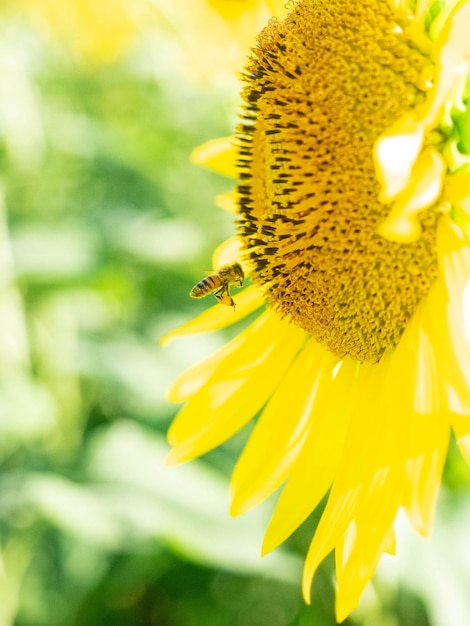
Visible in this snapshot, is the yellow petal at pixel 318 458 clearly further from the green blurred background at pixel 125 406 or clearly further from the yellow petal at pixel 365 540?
the green blurred background at pixel 125 406

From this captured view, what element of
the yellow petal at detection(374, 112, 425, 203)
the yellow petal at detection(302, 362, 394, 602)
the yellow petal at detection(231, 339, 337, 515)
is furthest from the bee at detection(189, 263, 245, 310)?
the yellow petal at detection(374, 112, 425, 203)

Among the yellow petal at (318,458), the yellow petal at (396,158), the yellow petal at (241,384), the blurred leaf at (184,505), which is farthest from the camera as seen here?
the blurred leaf at (184,505)

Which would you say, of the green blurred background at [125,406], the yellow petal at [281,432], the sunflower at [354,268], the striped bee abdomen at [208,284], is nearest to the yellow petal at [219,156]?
the sunflower at [354,268]

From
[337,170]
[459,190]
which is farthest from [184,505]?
[459,190]

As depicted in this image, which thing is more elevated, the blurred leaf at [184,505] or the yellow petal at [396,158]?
the yellow petal at [396,158]

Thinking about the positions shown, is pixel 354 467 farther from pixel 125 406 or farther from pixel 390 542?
pixel 125 406

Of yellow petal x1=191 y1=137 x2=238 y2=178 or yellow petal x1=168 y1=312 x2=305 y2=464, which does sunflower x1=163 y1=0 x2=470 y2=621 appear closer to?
yellow petal x1=168 y1=312 x2=305 y2=464

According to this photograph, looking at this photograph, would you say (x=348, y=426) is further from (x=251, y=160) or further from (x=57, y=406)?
(x=57, y=406)
